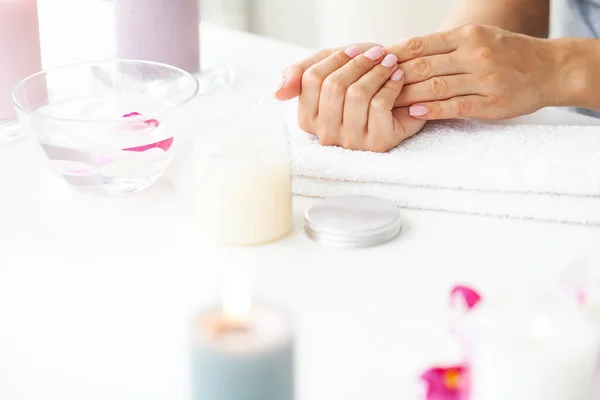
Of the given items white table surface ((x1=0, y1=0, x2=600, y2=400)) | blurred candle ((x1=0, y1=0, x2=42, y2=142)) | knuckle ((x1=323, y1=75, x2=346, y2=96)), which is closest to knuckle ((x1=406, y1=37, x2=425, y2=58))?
knuckle ((x1=323, y1=75, x2=346, y2=96))

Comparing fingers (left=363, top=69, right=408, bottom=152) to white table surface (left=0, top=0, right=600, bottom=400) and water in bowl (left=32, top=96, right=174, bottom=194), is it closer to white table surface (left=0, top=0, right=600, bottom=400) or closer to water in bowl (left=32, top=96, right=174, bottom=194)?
white table surface (left=0, top=0, right=600, bottom=400)

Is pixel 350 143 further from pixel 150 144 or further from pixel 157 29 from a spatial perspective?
pixel 157 29

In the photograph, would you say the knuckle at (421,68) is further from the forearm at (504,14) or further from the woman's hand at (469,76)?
the forearm at (504,14)

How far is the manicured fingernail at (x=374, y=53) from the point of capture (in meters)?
0.88

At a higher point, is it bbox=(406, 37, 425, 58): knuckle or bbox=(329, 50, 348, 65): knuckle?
bbox=(406, 37, 425, 58): knuckle

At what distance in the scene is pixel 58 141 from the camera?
0.79m

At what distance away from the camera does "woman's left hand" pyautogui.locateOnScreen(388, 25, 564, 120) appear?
2.92 feet

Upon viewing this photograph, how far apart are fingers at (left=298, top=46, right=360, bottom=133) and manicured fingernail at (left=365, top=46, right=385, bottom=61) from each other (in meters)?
0.03

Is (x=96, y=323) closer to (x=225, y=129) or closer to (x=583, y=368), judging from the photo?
(x=225, y=129)

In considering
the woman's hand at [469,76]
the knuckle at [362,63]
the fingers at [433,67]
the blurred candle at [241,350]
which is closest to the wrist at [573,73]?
the woman's hand at [469,76]

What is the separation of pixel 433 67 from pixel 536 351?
516 mm

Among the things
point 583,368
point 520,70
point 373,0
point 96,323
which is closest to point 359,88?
point 520,70

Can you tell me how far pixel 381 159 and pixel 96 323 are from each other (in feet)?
1.03

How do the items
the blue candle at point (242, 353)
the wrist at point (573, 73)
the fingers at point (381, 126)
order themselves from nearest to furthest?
1. the blue candle at point (242, 353)
2. the fingers at point (381, 126)
3. the wrist at point (573, 73)
